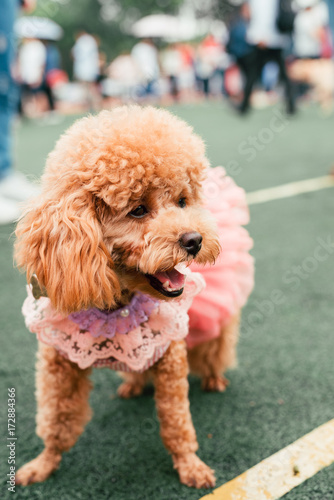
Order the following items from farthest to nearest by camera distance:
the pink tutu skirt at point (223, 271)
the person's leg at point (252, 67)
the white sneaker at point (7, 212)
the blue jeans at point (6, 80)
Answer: the person's leg at point (252, 67) → the white sneaker at point (7, 212) → the blue jeans at point (6, 80) → the pink tutu skirt at point (223, 271)

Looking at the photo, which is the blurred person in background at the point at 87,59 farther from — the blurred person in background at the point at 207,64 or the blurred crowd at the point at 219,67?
the blurred person in background at the point at 207,64

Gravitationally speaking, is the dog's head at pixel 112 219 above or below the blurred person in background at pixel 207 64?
above

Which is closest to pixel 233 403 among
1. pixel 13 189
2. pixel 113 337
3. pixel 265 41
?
pixel 113 337

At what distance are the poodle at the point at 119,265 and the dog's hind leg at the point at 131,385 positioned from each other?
0.37 metres

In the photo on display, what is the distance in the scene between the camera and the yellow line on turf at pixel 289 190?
455 cm

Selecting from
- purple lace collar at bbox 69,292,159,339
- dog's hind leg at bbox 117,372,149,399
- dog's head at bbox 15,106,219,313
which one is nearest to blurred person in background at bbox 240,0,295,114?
dog's hind leg at bbox 117,372,149,399

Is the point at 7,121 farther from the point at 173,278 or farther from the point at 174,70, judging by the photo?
the point at 174,70

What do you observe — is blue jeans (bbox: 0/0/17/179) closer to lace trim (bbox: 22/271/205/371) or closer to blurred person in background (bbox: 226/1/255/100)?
lace trim (bbox: 22/271/205/371)

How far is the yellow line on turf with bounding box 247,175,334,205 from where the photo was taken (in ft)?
14.9

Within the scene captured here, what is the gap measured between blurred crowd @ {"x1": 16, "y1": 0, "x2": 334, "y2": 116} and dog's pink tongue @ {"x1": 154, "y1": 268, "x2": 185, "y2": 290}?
386 cm

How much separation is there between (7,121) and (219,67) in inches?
605

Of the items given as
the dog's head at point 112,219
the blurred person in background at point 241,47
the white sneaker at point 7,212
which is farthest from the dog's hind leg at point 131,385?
the blurred person in background at point 241,47

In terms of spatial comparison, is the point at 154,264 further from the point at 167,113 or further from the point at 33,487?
the point at 33,487

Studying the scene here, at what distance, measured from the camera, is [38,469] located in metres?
1.67
